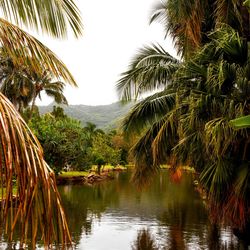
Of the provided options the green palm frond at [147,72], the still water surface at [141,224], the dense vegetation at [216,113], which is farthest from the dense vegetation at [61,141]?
the dense vegetation at [216,113]

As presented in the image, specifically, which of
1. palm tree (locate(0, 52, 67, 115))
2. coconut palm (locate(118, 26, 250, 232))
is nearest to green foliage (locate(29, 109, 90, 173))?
palm tree (locate(0, 52, 67, 115))

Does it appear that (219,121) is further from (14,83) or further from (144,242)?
(14,83)

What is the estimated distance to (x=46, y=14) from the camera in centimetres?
351

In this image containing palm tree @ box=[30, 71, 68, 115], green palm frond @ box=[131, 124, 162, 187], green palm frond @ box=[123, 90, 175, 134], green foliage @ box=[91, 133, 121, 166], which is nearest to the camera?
green palm frond @ box=[131, 124, 162, 187]

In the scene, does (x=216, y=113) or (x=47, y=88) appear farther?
(x=47, y=88)

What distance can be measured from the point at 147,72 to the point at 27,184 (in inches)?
434

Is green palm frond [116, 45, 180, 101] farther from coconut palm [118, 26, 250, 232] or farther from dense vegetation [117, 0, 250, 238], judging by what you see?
coconut palm [118, 26, 250, 232]

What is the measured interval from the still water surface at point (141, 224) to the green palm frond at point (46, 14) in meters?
8.32

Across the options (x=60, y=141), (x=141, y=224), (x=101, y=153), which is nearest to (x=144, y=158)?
(x=141, y=224)

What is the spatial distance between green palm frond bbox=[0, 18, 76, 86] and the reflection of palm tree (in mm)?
8881

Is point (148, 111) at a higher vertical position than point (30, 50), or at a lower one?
higher

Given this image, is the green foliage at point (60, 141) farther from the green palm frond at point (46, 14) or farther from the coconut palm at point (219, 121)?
the green palm frond at point (46, 14)

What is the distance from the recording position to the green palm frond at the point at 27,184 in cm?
195

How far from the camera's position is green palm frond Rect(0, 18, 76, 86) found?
331cm
